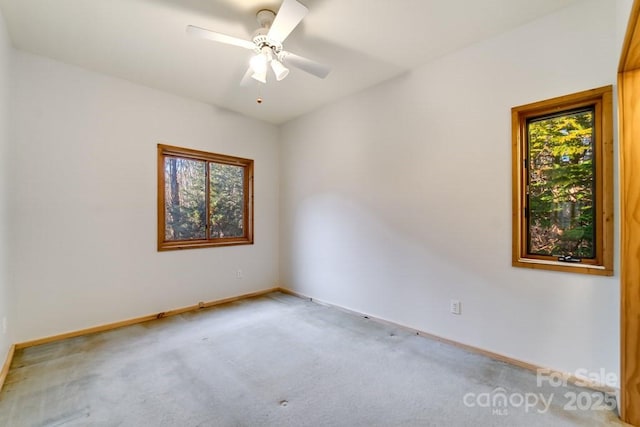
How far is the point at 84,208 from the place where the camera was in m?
2.99

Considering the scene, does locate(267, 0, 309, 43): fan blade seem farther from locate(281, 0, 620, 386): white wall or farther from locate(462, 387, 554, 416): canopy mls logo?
locate(462, 387, 554, 416): canopy mls logo

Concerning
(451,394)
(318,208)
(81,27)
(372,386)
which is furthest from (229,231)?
(451,394)

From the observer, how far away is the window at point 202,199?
3615 millimetres

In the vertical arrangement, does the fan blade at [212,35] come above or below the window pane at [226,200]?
above

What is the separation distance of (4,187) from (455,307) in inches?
164

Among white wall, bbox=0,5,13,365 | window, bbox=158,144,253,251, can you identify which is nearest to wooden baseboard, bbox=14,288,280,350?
white wall, bbox=0,5,13,365

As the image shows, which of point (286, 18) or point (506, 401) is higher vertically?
point (286, 18)

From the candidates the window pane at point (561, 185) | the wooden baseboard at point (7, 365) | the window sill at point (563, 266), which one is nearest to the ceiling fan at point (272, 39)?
the window pane at point (561, 185)

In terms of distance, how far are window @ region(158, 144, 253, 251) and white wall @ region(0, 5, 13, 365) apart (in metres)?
1.28

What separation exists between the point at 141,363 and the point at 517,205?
341 centimetres

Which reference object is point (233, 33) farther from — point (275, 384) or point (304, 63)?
point (275, 384)

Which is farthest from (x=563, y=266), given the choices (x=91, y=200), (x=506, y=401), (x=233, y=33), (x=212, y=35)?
(x=91, y=200)

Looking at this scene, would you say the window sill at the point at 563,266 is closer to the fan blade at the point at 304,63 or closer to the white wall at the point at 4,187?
the fan blade at the point at 304,63

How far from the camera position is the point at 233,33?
2.45m
